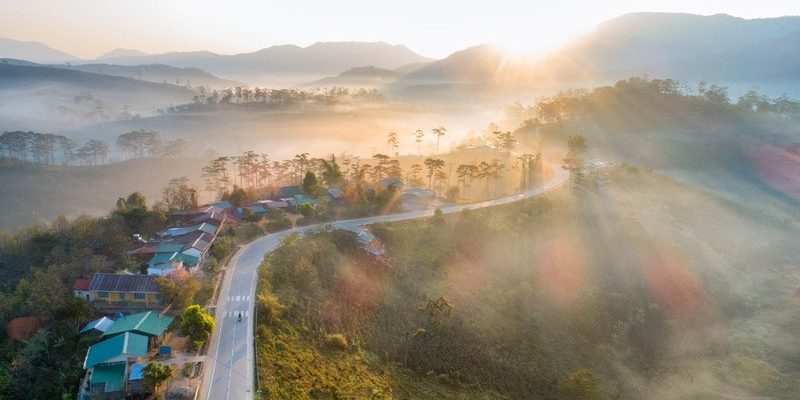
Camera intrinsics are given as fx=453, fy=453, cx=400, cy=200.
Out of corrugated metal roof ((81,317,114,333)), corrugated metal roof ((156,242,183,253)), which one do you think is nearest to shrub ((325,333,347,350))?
corrugated metal roof ((81,317,114,333))

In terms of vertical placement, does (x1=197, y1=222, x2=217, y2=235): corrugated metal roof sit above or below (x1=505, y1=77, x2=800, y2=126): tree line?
below

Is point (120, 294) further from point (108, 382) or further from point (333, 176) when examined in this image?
point (333, 176)

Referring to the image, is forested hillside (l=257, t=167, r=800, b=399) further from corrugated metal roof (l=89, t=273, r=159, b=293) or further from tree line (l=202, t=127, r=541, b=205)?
tree line (l=202, t=127, r=541, b=205)

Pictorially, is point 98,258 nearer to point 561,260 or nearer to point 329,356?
point 329,356

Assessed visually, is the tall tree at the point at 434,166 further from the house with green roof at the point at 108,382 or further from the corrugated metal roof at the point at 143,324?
the house with green roof at the point at 108,382

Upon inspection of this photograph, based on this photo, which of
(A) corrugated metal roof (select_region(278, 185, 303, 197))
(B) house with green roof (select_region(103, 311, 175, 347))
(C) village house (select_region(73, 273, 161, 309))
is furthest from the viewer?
(A) corrugated metal roof (select_region(278, 185, 303, 197))

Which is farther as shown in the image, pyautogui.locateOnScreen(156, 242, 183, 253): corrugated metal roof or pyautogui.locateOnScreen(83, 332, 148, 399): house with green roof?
pyautogui.locateOnScreen(156, 242, 183, 253): corrugated metal roof

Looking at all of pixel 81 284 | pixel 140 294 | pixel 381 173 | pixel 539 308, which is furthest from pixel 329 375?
pixel 381 173
